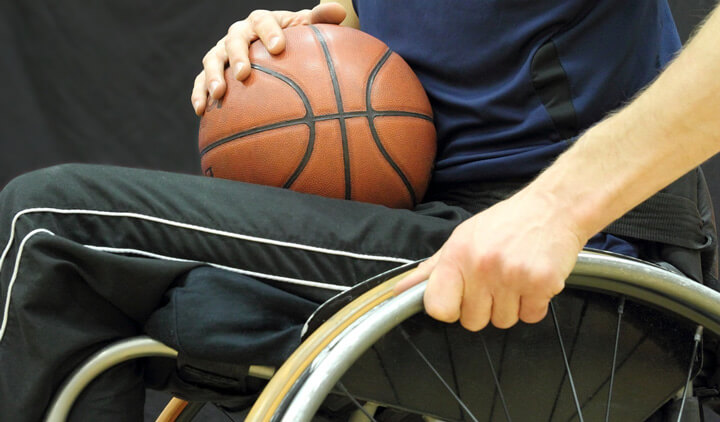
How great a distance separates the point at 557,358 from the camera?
3.04 ft

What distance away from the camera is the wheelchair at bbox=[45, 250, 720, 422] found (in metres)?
0.85

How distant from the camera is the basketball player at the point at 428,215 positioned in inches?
29.5

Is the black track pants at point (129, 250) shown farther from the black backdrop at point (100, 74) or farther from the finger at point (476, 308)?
the black backdrop at point (100, 74)

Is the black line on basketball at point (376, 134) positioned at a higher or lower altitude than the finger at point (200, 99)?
lower

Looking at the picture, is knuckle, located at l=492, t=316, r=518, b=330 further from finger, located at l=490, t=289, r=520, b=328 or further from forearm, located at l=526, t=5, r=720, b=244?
forearm, located at l=526, t=5, r=720, b=244

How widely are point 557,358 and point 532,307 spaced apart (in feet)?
0.62

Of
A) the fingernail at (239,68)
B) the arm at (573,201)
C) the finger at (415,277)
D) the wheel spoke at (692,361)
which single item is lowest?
the wheel spoke at (692,361)

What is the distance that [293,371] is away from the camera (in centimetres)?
73

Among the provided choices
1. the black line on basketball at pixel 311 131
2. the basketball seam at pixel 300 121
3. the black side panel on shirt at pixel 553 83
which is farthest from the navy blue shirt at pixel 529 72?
the black line on basketball at pixel 311 131

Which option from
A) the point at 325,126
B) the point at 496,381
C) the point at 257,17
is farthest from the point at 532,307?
the point at 257,17

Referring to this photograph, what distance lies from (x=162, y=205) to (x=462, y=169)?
0.40m

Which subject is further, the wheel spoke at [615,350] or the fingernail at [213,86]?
the fingernail at [213,86]

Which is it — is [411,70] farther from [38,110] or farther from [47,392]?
[38,110]

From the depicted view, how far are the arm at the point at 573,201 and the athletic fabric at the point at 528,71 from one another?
0.28 metres
